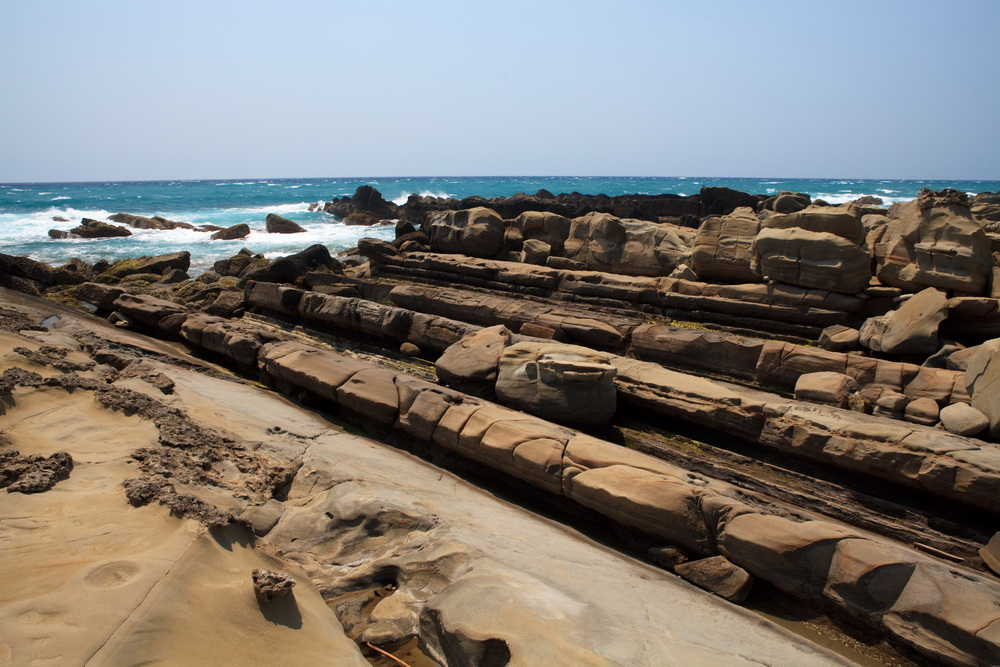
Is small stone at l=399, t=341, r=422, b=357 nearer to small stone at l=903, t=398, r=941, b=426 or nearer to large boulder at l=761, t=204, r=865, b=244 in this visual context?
large boulder at l=761, t=204, r=865, b=244

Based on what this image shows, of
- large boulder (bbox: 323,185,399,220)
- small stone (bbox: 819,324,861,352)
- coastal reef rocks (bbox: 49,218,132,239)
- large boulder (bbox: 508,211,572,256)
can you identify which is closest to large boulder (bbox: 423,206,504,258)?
large boulder (bbox: 508,211,572,256)

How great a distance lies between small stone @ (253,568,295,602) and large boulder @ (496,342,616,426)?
12.6ft

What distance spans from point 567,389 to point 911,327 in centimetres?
Answer: 430

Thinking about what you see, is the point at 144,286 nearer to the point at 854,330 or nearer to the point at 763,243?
the point at 763,243

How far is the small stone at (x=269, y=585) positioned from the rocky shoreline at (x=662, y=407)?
2.47 ft

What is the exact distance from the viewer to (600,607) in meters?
4.14

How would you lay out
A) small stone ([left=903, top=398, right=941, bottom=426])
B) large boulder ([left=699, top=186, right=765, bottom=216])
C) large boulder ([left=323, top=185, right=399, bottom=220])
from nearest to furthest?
1. small stone ([left=903, top=398, right=941, bottom=426])
2. large boulder ([left=699, top=186, right=765, bottom=216])
3. large boulder ([left=323, top=185, right=399, bottom=220])

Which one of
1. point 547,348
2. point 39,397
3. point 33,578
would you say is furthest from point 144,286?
point 33,578

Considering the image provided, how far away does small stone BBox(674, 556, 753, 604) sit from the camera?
186 inches

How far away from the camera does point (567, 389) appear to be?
267 inches

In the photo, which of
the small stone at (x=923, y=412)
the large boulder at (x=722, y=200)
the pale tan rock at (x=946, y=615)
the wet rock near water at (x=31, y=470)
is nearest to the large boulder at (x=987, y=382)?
the small stone at (x=923, y=412)

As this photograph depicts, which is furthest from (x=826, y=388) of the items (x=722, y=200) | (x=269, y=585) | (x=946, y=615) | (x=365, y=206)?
(x=365, y=206)

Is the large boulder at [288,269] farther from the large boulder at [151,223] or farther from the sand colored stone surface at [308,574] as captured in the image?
the large boulder at [151,223]

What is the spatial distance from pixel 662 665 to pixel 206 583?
279 centimetres
